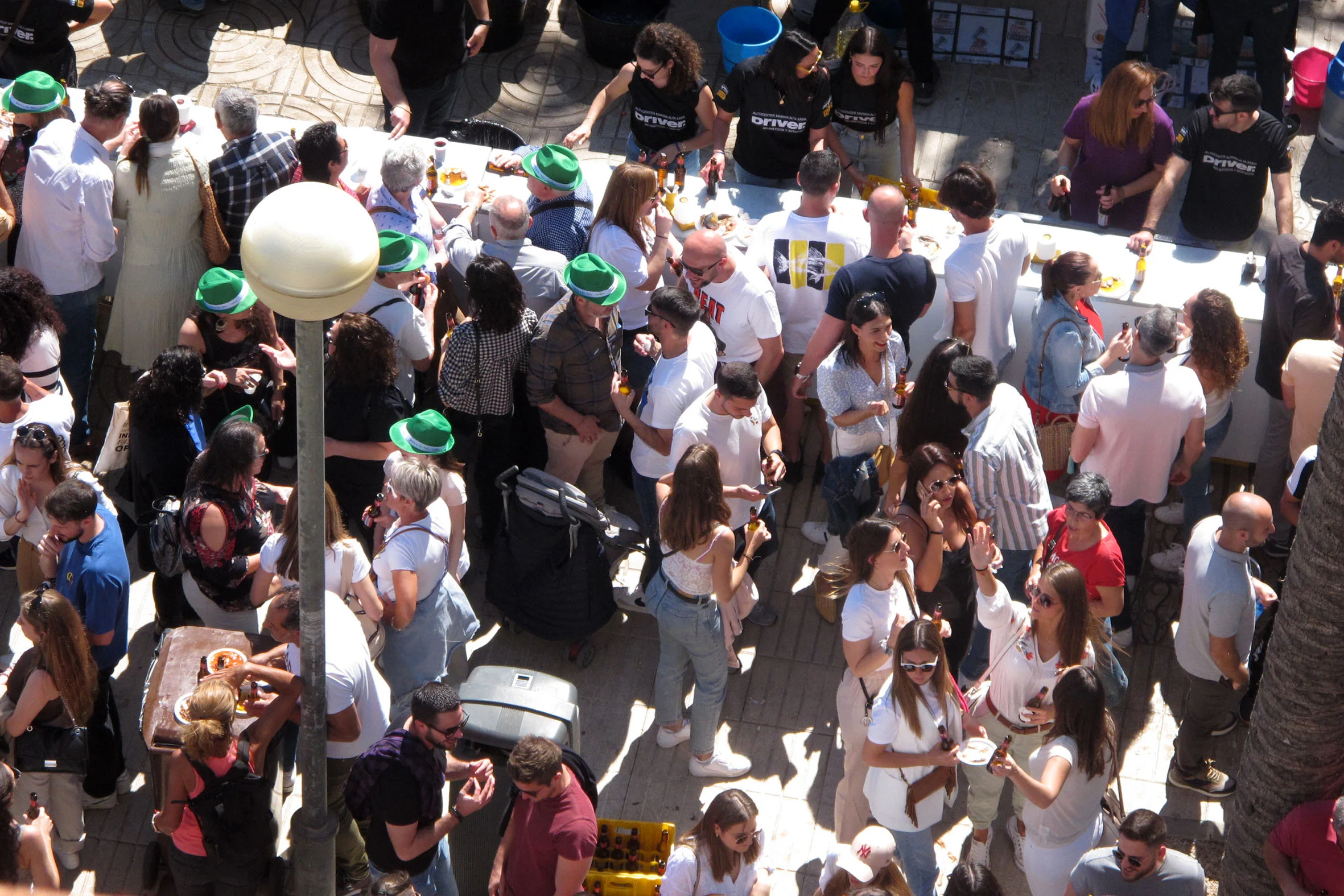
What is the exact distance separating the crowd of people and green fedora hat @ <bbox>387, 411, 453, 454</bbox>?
14mm

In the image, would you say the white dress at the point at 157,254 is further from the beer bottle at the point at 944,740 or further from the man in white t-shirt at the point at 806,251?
the beer bottle at the point at 944,740

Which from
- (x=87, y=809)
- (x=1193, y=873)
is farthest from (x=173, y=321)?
(x=1193, y=873)

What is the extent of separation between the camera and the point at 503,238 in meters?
7.08

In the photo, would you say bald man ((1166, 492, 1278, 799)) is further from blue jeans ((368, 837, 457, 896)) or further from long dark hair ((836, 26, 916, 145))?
long dark hair ((836, 26, 916, 145))

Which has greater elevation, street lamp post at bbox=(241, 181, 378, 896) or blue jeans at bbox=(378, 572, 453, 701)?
street lamp post at bbox=(241, 181, 378, 896)

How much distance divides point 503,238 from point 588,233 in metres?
0.48

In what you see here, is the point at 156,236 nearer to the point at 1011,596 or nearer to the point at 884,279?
the point at 884,279

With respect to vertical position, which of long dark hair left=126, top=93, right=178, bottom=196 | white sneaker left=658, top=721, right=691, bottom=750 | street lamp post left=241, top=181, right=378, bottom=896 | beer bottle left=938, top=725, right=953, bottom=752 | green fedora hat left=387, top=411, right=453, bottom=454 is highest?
street lamp post left=241, top=181, right=378, bottom=896

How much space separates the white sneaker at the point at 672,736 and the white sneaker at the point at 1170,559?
237cm

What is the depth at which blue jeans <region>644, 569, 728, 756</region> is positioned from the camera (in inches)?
241

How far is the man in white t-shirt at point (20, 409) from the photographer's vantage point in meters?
6.22

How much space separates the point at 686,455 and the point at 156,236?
117 inches

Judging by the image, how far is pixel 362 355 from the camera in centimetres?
641

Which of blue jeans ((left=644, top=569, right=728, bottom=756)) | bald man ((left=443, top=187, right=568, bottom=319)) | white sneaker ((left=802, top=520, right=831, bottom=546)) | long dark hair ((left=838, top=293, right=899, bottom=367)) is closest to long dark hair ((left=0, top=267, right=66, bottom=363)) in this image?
bald man ((left=443, top=187, right=568, bottom=319))
